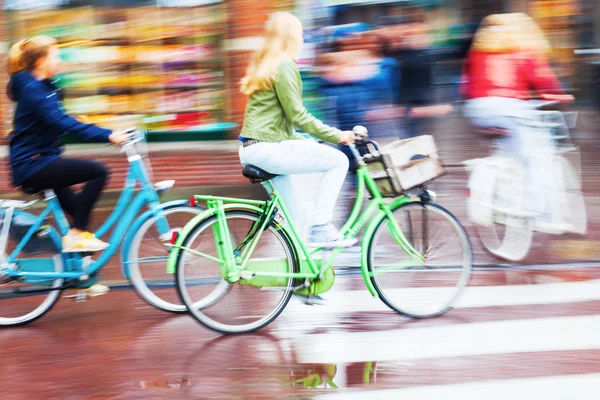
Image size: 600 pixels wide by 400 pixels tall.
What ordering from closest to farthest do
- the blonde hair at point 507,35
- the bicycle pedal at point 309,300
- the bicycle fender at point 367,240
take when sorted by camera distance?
1. the bicycle fender at point 367,240
2. the bicycle pedal at point 309,300
3. the blonde hair at point 507,35

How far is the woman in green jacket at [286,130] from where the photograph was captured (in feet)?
16.0

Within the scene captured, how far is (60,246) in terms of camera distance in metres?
5.32

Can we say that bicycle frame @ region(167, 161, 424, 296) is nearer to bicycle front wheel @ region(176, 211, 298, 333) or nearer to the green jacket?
bicycle front wheel @ region(176, 211, 298, 333)

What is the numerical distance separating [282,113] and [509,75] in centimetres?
218

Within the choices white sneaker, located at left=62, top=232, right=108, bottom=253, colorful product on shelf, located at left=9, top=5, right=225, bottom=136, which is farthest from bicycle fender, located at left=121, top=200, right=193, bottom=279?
colorful product on shelf, located at left=9, top=5, right=225, bottom=136

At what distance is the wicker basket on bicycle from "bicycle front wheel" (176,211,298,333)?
2.32ft

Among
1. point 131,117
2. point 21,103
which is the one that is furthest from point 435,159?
point 131,117

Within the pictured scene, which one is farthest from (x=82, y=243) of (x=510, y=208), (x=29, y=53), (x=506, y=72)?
(x=506, y=72)

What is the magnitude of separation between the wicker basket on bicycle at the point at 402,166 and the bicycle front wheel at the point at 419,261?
0.48ft

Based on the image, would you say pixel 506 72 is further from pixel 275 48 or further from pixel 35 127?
pixel 35 127

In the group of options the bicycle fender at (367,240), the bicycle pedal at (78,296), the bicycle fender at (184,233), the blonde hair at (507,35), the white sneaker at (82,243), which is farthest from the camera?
the blonde hair at (507,35)

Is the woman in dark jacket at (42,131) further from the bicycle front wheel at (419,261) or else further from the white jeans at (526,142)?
the white jeans at (526,142)

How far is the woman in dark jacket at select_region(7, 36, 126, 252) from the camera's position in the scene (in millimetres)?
5164

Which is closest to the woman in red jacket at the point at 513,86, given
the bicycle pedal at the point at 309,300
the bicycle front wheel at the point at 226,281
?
the bicycle pedal at the point at 309,300
